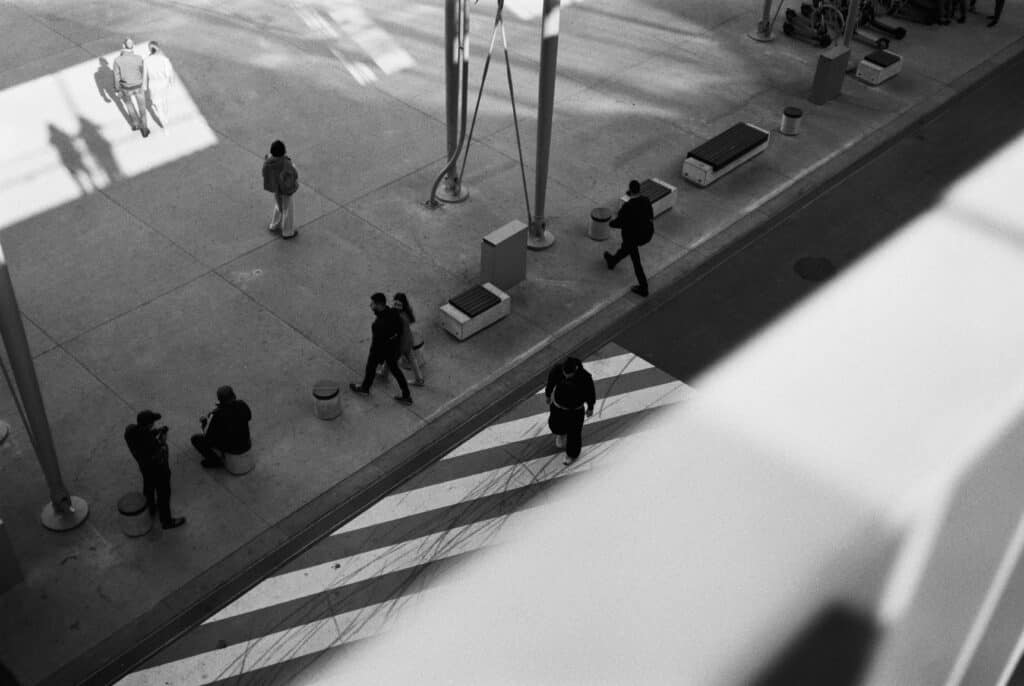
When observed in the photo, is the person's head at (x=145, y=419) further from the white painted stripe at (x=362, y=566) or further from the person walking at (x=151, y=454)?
the white painted stripe at (x=362, y=566)

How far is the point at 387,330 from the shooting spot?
13.1 meters

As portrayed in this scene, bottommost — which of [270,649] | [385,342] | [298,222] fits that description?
[270,649]

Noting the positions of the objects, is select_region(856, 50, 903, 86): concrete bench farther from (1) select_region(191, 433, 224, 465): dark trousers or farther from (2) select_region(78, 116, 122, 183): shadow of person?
(1) select_region(191, 433, 224, 465): dark trousers

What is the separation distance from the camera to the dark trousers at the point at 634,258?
15430 mm

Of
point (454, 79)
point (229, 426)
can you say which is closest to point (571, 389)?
point (229, 426)

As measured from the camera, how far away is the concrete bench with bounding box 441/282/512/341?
14.7 meters

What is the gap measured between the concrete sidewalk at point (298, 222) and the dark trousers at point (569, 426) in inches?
53.1

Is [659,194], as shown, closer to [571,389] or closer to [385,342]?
[571,389]

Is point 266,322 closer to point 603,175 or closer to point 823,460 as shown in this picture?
point 603,175

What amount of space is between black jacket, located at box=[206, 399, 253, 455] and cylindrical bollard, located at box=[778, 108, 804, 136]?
38.4 ft

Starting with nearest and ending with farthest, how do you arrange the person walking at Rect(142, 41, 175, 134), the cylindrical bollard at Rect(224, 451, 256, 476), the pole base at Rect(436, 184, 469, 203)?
the cylindrical bollard at Rect(224, 451, 256, 476) < the pole base at Rect(436, 184, 469, 203) < the person walking at Rect(142, 41, 175, 134)

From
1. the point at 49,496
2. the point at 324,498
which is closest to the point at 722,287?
the point at 324,498

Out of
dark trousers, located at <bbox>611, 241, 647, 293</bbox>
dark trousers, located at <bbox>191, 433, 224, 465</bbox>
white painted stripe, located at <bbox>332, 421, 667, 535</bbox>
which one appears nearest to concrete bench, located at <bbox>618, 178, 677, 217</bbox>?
dark trousers, located at <bbox>611, 241, 647, 293</bbox>

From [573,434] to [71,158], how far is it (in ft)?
33.2
